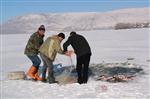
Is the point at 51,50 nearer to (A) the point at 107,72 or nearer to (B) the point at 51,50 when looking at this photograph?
(B) the point at 51,50

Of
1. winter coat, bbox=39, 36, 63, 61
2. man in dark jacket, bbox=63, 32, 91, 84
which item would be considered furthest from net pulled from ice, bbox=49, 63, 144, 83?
winter coat, bbox=39, 36, 63, 61

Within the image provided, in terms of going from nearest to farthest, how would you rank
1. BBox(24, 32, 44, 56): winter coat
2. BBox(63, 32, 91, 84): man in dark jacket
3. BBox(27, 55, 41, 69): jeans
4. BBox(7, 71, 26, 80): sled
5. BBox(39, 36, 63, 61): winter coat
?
BBox(63, 32, 91, 84): man in dark jacket < BBox(39, 36, 63, 61): winter coat < BBox(24, 32, 44, 56): winter coat < BBox(27, 55, 41, 69): jeans < BBox(7, 71, 26, 80): sled

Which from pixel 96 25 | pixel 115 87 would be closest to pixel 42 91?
pixel 115 87

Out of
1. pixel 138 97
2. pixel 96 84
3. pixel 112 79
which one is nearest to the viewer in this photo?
pixel 138 97

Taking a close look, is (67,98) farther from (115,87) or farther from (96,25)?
(96,25)

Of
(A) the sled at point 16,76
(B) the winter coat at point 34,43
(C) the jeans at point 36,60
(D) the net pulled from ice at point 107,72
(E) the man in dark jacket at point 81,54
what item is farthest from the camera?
(A) the sled at point 16,76

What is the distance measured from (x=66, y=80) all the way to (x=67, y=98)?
2.11 m

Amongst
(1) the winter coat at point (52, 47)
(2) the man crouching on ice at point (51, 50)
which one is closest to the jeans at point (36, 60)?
(2) the man crouching on ice at point (51, 50)

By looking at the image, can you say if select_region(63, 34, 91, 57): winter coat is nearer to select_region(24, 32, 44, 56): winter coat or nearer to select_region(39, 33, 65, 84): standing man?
select_region(39, 33, 65, 84): standing man

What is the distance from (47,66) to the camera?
35.4 ft

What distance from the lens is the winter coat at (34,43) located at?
10969mm

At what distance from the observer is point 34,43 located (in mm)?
10977

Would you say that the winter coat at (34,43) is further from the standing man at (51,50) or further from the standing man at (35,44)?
the standing man at (51,50)

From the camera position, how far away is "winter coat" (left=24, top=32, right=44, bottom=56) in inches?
432
